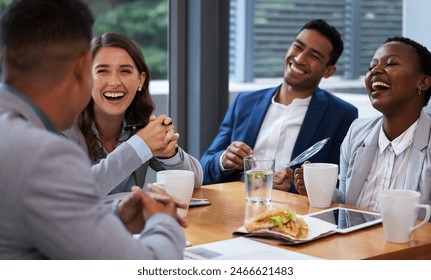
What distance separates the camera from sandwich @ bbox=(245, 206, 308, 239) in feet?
4.91

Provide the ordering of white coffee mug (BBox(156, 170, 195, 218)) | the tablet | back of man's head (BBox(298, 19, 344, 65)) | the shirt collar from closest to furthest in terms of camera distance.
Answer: the tablet, white coffee mug (BBox(156, 170, 195, 218)), the shirt collar, back of man's head (BBox(298, 19, 344, 65))

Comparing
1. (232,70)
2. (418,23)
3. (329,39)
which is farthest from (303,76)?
(232,70)

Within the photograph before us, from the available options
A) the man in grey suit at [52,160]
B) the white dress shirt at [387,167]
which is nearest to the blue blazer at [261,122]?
the white dress shirt at [387,167]

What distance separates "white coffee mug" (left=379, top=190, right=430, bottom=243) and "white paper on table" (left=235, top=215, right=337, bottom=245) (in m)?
0.13

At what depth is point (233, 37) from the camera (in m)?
4.33

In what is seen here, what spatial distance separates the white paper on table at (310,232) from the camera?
1.47m

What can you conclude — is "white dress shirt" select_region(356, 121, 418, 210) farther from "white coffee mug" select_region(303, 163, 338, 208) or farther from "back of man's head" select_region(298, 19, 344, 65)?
"back of man's head" select_region(298, 19, 344, 65)

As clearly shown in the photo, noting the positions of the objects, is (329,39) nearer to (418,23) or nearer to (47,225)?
(418,23)

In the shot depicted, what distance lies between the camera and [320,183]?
72.6 inches

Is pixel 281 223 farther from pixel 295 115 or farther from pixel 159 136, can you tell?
pixel 295 115

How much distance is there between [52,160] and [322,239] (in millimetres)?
791

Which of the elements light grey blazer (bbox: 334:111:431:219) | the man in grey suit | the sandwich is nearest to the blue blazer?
light grey blazer (bbox: 334:111:431:219)

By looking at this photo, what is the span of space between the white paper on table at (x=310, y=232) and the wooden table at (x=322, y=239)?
12 millimetres

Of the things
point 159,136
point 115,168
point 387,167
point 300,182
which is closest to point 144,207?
point 115,168
